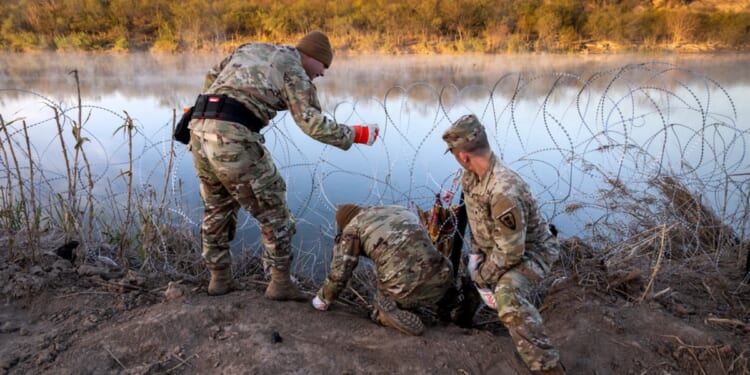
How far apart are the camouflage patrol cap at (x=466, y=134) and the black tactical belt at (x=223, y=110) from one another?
1093mm

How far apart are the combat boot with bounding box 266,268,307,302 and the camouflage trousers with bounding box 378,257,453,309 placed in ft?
1.82

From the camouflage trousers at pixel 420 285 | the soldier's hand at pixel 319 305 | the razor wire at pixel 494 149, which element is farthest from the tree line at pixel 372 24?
the soldier's hand at pixel 319 305

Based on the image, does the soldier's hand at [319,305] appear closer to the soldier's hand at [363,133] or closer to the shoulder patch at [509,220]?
the soldier's hand at [363,133]

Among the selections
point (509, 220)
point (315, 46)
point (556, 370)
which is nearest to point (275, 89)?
point (315, 46)

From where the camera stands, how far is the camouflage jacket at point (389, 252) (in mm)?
2703

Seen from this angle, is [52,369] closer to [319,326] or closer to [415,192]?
[319,326]

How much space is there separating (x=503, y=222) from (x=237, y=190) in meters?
1.43

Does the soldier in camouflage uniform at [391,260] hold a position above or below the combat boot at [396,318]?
above

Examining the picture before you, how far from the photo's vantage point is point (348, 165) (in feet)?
18.3

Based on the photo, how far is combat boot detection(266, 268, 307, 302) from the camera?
9.25 ft

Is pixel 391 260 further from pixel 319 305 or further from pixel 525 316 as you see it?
pixel 525 316

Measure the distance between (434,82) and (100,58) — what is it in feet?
41.1

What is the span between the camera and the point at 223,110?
2482 millimetres

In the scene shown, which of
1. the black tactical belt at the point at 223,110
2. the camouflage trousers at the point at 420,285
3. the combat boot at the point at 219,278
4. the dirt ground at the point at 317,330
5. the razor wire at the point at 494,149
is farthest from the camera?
the razor wire at the point at 494,149
